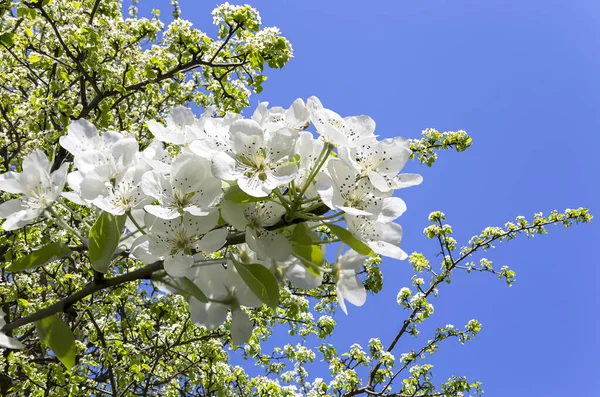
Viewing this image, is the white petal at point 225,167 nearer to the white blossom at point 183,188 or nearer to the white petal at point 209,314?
the white blossom at point 183,188

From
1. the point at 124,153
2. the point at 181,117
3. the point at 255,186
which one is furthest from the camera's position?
the point at 181,117

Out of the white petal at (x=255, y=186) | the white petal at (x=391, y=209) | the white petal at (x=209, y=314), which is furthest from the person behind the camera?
the white petal at (x=209, y=314)

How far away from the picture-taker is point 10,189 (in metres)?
1.20

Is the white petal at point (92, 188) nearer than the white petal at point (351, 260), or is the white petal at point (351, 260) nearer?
the white petal at point (92, 188)

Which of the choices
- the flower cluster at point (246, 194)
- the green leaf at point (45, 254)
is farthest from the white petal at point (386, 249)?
the green leaf at point (45, 254)

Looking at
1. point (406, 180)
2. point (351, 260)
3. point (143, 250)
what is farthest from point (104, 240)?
point (406, 180)

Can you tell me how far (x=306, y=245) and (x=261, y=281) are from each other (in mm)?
121

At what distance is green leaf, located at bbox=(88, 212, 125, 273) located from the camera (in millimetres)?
1040

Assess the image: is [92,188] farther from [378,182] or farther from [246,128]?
[378,182]

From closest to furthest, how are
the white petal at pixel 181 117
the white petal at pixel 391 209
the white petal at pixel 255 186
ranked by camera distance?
the white petal at pixel 255 186 → the white petal at pixel 391 209 → the white petal at pixel 181 117

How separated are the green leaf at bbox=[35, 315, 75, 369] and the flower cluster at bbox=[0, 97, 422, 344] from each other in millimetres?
225

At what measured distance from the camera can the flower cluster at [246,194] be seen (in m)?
1.03

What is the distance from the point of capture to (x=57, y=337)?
1.13m

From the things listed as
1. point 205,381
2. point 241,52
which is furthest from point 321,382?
point 241,52
